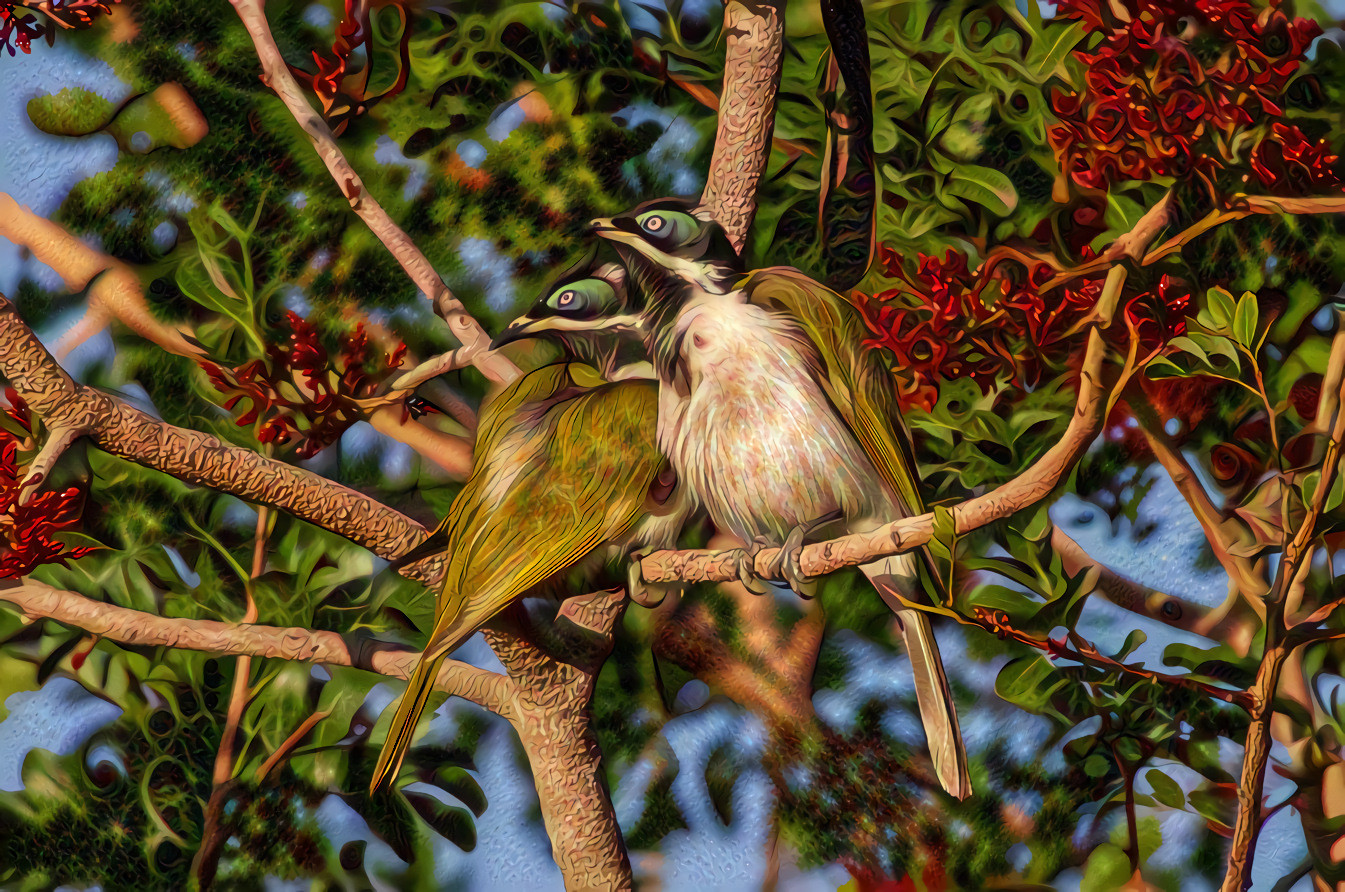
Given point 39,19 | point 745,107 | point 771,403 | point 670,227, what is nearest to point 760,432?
point 771,403

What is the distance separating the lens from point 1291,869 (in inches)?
46.1

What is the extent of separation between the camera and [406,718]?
1167mm

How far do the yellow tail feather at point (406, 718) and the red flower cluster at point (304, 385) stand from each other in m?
0.28

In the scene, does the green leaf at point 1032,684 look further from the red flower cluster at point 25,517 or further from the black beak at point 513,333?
the red flower cluster at point 25,517

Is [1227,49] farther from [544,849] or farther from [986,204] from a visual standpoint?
[544,849]

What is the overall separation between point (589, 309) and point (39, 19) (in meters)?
0.73

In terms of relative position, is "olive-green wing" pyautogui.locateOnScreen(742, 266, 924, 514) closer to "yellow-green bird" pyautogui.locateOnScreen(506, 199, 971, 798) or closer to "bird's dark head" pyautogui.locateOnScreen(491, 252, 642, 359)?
"yellow-green bird" pyautogui.locateOnScreen(506, 199, 971, 798)

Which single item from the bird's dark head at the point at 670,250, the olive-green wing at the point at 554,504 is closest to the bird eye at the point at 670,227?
the bird's dark head at the point at 670,250

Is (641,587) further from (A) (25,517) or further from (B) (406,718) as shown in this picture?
(A) (25,517)

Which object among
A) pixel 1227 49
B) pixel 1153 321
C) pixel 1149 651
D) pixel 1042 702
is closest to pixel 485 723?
pixel 1042 702

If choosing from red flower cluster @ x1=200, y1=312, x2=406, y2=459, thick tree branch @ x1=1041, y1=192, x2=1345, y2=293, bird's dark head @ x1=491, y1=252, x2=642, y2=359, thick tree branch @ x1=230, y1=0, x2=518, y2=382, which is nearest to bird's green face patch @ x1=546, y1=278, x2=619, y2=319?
bird's dark head @ x1=491, y1=252, x2=642, y2=359

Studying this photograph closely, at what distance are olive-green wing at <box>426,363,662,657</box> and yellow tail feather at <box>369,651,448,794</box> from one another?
2 cm

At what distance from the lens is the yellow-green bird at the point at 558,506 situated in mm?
1146

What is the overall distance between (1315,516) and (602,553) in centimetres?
77
